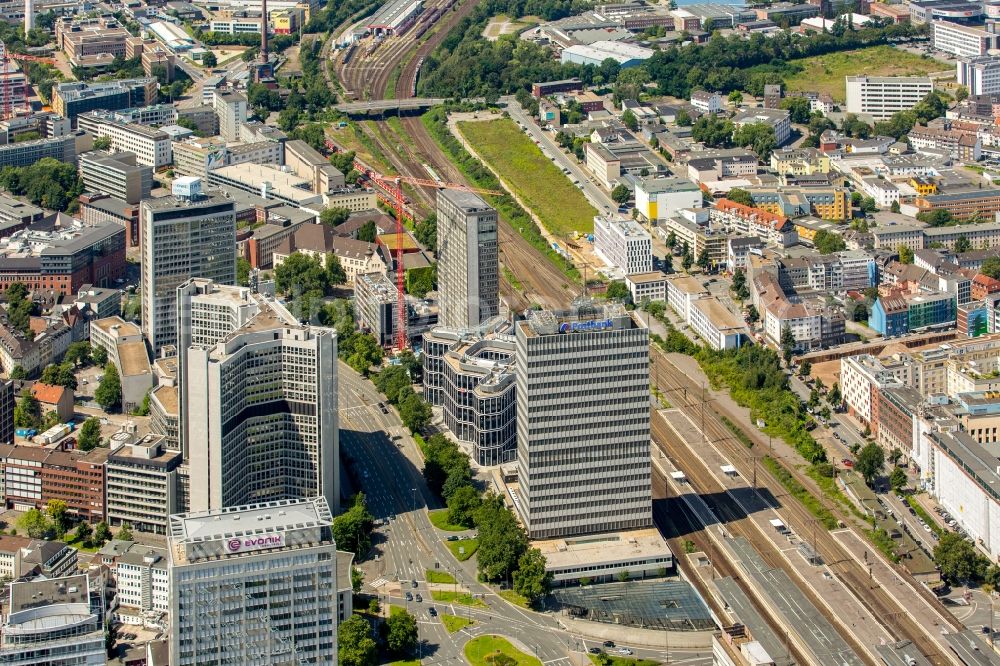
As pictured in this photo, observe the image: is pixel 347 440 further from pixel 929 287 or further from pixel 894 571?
pixel 929 287

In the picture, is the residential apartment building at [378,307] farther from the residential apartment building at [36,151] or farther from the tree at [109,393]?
the residential apartment building at [36,151]

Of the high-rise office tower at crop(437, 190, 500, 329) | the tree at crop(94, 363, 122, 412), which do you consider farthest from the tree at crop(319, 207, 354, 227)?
the tree at crop(94, 363, 122, 412)

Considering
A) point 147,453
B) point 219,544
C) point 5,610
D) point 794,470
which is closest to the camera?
point 219,544

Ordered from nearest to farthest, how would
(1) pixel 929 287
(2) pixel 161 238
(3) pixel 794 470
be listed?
(3) pixel 794 470 → (2) pixel 161 238 → (1) pixel 929 287

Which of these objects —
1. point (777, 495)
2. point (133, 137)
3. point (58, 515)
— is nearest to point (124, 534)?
point (58, 515)

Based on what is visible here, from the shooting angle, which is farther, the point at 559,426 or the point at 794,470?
the point at 794,470

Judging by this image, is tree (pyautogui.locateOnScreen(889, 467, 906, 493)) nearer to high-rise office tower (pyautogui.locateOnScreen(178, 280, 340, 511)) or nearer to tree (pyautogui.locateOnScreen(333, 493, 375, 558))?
tree (pyautogui.locateOnScreen(333, 493, 375, 558))

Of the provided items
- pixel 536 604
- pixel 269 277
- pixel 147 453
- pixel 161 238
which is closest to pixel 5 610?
pixel 147 453
